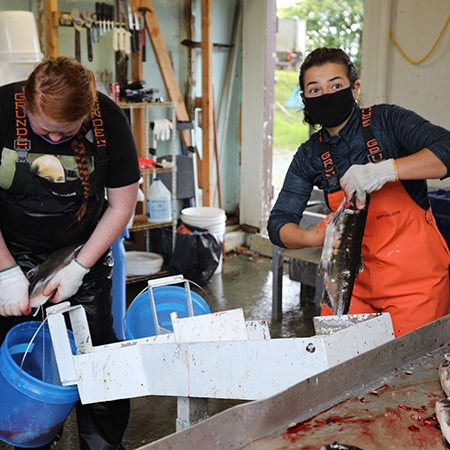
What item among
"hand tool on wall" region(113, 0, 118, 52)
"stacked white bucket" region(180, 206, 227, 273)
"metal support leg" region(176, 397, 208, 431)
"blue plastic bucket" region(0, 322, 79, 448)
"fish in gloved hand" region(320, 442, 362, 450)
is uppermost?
"hand tool on wall" region(113, 0, 118, 52)

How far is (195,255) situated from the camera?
193 inches

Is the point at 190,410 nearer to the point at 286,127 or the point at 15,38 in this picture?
the point at 15,38

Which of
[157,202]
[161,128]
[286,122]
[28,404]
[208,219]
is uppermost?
[161,128]

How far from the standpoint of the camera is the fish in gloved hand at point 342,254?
2.01 metres

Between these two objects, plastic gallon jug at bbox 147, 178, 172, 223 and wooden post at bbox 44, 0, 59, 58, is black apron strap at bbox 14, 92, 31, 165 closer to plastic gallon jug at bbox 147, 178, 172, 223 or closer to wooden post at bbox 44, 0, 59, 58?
wooden post at bbox 44, 0, 59, 58

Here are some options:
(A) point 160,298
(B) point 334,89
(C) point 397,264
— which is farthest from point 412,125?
(A) point 160,298

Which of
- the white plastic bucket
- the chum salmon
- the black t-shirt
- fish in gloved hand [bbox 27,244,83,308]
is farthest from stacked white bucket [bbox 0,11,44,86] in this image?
the chum salmon

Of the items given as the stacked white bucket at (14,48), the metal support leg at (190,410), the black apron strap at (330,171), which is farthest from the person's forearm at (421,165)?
the stacked white bucket at (14,48)

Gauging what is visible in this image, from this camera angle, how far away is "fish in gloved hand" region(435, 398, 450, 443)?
132 centimetres

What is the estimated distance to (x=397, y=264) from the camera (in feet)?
6.88

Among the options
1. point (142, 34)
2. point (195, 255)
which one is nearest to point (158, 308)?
point (195, 255)

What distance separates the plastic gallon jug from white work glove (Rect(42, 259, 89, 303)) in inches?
109

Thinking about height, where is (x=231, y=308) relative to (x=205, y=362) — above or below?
below

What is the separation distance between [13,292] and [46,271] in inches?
6.2
